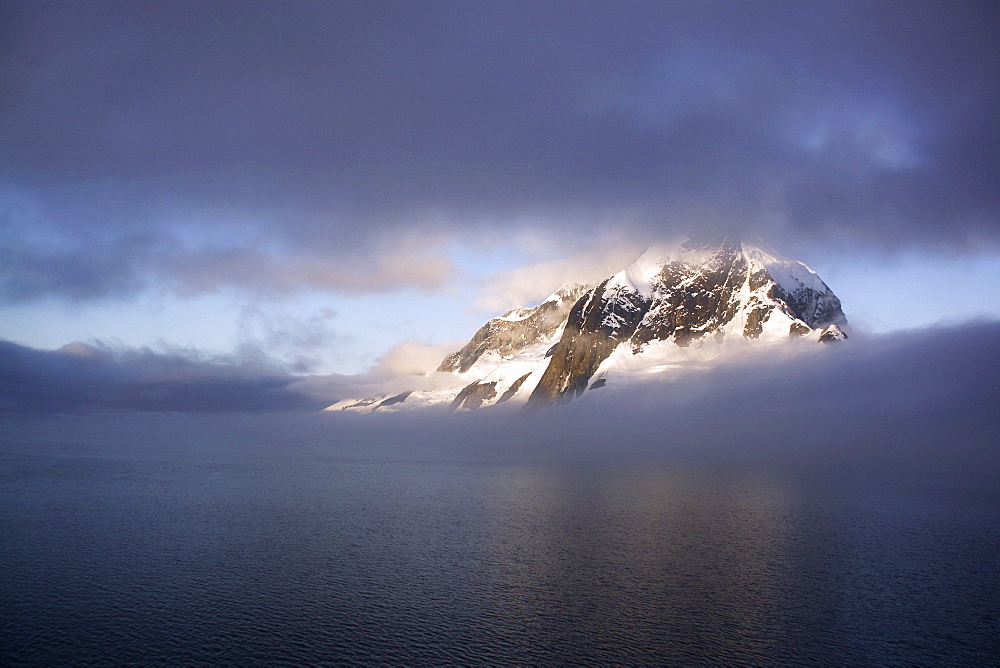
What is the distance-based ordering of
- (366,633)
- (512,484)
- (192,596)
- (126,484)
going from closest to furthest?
(366,633)
(192,596)
(126,484)
(512,484)

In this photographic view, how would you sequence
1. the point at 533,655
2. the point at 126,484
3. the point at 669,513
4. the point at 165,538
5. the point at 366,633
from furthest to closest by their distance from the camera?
the point at 126,484
the point at 669,513
the point at 165,538
the point at 366,633
the point at 533,655

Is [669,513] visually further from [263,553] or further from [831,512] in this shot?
[263,553]

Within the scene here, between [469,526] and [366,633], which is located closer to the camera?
[366,633]

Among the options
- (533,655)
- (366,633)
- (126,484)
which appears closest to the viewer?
(533,655)

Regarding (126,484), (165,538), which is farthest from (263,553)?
(126,484)

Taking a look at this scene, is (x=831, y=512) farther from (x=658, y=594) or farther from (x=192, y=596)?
(x=192, y=596)

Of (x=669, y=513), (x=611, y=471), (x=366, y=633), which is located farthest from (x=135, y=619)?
(x=611, y=471)
